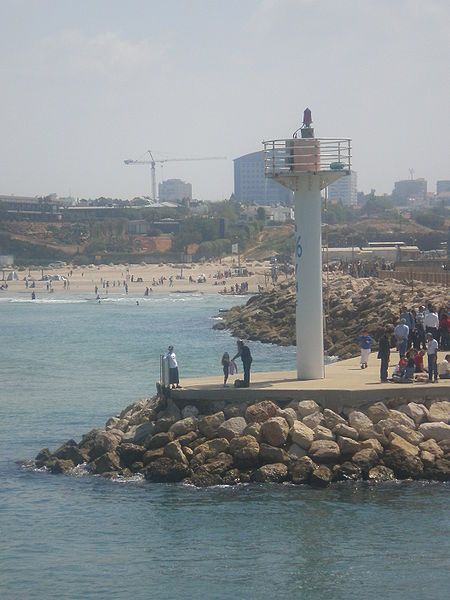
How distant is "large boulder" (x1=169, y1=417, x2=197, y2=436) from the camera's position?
65.0 feet

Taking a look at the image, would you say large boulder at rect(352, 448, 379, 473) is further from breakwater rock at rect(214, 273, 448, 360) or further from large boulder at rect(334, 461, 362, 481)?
breakwater rock at rect(214, 273, 448, 360)

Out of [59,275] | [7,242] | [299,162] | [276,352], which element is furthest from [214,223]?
[299,162]

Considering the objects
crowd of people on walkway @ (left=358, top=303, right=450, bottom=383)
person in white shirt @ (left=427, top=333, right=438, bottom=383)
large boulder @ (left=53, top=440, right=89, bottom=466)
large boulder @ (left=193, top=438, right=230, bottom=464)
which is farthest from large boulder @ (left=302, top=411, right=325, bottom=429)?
large boulder @ (left=53, top=440, right=89, bottom=466)

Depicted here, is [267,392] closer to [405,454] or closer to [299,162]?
[405,454]

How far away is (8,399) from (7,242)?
4298 inches

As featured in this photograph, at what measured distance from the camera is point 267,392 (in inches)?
787

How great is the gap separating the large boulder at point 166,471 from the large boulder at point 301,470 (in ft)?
5.06

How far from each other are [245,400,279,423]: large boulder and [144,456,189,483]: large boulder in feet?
4.05

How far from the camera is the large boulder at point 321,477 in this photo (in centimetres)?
1842

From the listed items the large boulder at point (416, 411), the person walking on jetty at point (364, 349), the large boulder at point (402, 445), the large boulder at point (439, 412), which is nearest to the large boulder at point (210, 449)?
the large boulder at point (402, 445)

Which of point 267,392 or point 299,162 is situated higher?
point 299,162

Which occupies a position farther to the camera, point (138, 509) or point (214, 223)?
point (214, 223)

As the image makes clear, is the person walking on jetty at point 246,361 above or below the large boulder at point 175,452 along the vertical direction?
above

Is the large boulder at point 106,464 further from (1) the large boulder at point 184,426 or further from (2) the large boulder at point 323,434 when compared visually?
(2) the large boulder at point 323,434
